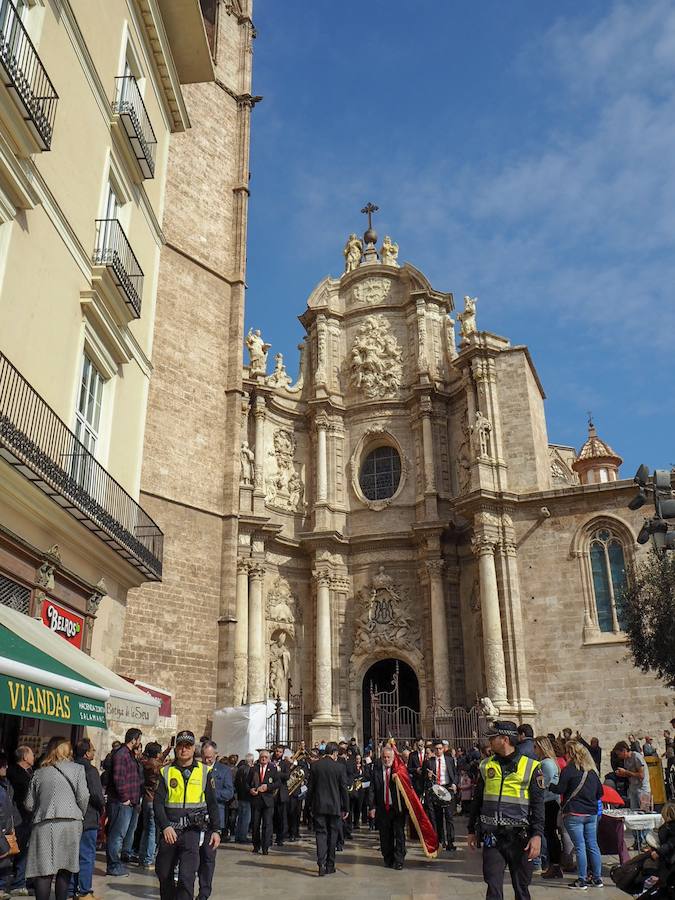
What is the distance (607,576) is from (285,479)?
1066 centimetres

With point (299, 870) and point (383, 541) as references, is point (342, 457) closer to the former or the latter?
point (383, 541)

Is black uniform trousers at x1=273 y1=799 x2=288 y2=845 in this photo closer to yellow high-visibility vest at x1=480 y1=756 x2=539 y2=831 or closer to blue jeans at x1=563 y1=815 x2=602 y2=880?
blue jeans at x1=563 y1=815 x2=602 y2=880

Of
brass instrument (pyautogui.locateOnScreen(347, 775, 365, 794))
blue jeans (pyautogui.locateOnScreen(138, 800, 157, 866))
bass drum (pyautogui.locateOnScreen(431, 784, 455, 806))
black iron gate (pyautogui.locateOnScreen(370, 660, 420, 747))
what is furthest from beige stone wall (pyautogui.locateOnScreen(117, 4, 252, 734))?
bass drum (pyautogui.locateOnScreen(431, 784, 455, 806))

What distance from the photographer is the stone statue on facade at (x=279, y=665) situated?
2533cm

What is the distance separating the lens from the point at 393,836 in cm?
996

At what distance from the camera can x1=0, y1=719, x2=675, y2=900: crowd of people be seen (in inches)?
233

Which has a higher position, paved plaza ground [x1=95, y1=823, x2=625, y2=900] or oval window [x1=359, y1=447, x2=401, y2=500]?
oval window [x1=359, y1=447, x2=401, y2=500]

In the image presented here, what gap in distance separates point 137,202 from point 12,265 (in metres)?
4.88

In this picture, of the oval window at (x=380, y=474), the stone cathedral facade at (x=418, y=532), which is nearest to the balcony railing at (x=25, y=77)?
the stone cathedral facade at (x=418, y=532)

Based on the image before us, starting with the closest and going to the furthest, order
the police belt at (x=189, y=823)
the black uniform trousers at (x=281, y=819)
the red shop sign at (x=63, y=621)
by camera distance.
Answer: the police belt at (x=189, y=823), the red shop sign at (x=63, y=621), the black uniform trousers at (x=281, y=819)

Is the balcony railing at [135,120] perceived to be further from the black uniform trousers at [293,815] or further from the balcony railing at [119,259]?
the black uniform trousers at [293,815]

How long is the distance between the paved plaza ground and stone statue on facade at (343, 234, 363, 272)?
2396 cm

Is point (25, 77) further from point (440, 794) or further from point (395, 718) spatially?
point (395, 718)

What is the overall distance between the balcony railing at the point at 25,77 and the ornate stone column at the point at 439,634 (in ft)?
61.2
